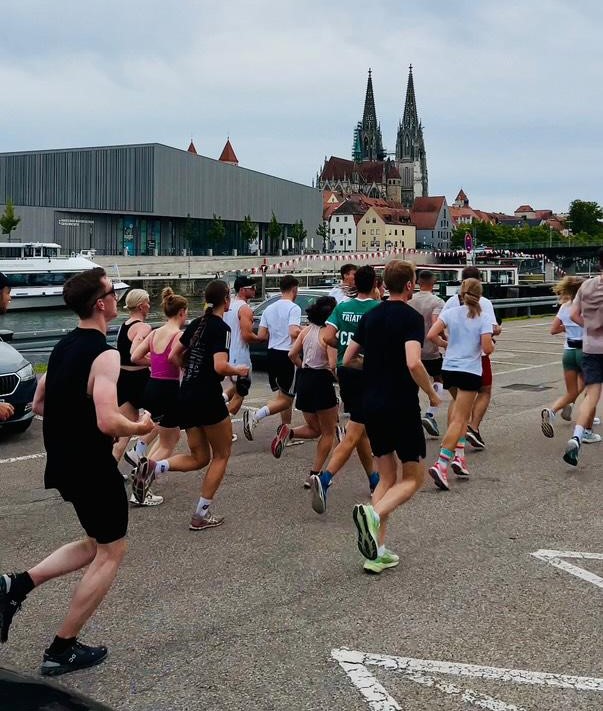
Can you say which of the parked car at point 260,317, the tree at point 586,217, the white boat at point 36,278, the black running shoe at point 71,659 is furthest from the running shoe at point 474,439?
the tree at point 586,217

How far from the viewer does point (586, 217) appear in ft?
617

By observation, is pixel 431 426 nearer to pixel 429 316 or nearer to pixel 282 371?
pixel 429 316

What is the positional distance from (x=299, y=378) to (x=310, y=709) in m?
4.27

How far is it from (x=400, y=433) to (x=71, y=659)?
7.96 feet

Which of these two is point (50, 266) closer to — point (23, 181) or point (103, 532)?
point (23, 181)

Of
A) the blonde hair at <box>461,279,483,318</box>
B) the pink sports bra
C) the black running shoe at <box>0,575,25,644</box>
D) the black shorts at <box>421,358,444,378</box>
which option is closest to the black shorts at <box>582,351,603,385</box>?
the blonde hair at <box>461,279,483,318</box>

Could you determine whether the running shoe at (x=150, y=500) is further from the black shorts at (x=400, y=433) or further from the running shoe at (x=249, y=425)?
the black shorts at (x=400, y=433)

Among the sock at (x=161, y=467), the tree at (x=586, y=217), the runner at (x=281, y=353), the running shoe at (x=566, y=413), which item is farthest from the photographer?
the tree at (x=586, y=217)

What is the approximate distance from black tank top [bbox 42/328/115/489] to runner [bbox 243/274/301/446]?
5050 millimetres

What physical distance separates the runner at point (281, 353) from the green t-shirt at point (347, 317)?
1863mm

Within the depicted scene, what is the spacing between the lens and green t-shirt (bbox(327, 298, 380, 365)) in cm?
716

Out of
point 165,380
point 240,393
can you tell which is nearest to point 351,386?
point 240,393

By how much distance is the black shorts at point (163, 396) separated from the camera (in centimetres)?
750

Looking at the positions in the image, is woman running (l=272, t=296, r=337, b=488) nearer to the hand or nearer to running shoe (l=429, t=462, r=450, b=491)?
running shoe (l=429, t=462, r=450, b=491)
